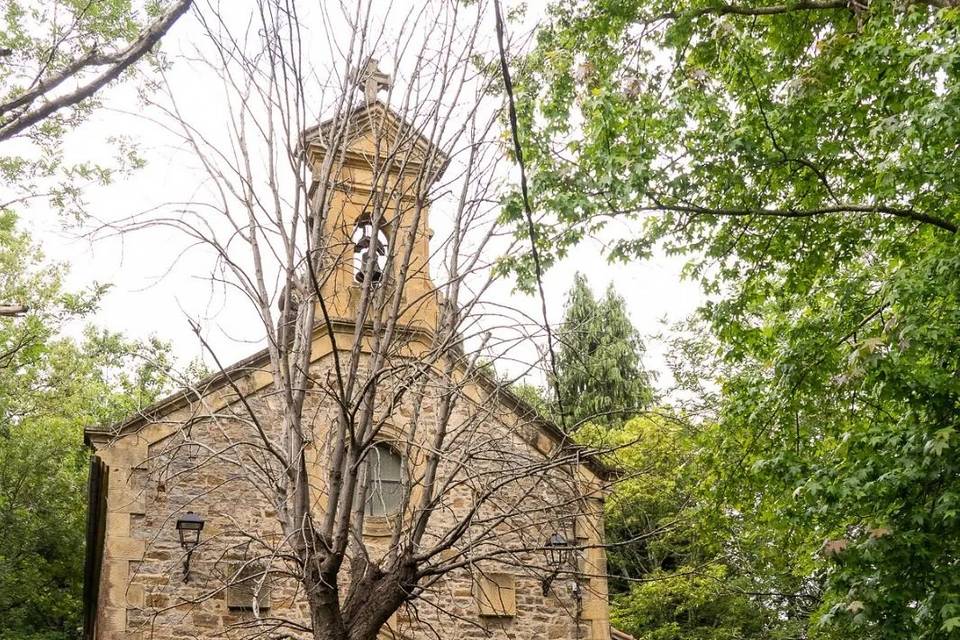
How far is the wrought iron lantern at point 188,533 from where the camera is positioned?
31.7 feet

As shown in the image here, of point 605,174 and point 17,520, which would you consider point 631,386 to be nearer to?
point 17,520

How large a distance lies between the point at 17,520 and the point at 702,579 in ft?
45.3

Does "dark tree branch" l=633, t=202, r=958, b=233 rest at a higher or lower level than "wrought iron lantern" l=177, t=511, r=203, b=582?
higher

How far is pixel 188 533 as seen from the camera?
32.5 ft

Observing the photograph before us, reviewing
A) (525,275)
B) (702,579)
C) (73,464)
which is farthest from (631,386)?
(525,275)

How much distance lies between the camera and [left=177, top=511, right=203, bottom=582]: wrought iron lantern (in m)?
9.67

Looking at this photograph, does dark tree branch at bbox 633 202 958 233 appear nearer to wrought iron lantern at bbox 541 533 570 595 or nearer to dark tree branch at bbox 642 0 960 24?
dark tree branch at bbox 642 0 960 24

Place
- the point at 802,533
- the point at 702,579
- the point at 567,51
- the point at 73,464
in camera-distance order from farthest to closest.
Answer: the point at 73,464 → the point at 702,579 → the point at 802,533 → the point at 567,51

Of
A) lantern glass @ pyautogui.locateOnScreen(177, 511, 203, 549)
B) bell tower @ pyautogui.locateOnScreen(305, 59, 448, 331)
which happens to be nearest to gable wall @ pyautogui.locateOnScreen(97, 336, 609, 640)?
lantern glass @ pyautogui.locateOnScreen(177, 511, 203, 549)

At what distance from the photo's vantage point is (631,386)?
3020cm

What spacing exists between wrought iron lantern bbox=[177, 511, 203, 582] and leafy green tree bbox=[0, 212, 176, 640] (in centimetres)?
754

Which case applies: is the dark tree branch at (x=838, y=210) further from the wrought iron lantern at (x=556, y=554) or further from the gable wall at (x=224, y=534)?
the wrought iron lantern at (x=556, y=554)

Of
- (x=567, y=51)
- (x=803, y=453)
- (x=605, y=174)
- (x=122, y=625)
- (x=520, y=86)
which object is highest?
(x=567, y=51)

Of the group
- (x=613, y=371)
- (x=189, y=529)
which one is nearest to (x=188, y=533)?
(x=189, y=529)
